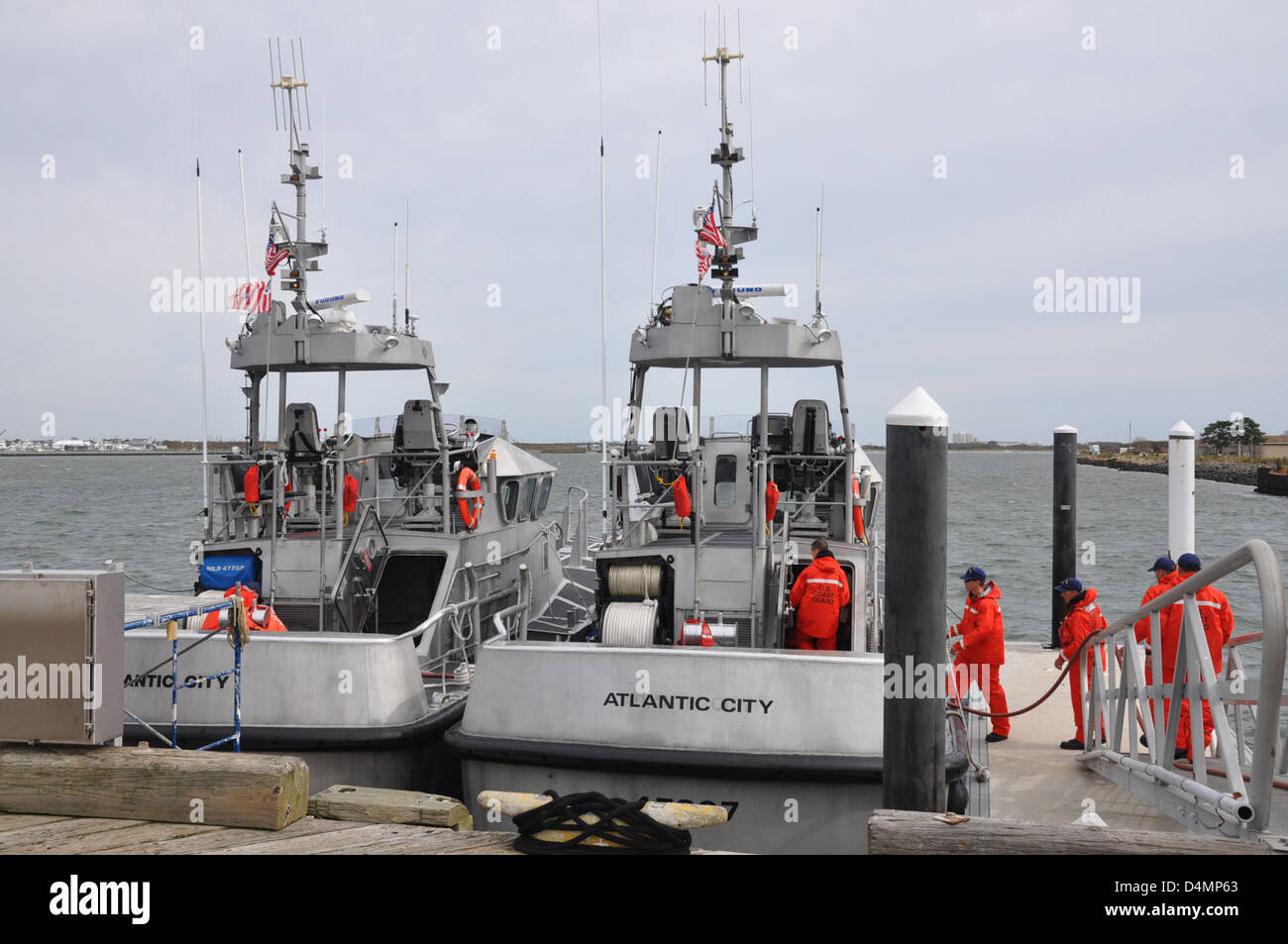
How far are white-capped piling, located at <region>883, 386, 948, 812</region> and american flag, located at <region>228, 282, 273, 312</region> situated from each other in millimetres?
8067

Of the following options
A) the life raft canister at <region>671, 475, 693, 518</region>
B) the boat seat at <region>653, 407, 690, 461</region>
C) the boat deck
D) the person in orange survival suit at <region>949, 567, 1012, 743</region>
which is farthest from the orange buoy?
the boat deck

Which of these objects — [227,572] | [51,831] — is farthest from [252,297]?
[51,831]

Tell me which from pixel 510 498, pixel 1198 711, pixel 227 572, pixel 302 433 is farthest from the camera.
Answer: pixel 510 498

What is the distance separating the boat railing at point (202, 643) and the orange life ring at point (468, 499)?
2.68 metres

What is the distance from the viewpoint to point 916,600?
15.8ft

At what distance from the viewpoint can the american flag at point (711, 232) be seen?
9422mm

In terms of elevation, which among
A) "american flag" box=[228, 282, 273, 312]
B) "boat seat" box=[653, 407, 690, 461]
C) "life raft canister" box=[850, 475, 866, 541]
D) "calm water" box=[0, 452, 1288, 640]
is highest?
"american flag" box=[228, 282, 273, 312]

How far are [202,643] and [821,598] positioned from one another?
4475mm

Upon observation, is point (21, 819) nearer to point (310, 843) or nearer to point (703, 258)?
point (310, 843)

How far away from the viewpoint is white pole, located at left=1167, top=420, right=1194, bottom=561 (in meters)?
10.5

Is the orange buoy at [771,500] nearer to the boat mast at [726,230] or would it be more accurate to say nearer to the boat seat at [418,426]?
the boat mast at [726,230]

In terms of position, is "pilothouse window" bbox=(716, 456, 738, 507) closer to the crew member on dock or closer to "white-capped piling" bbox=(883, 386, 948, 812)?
the crew member on dock

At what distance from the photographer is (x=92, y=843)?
4.16 m
